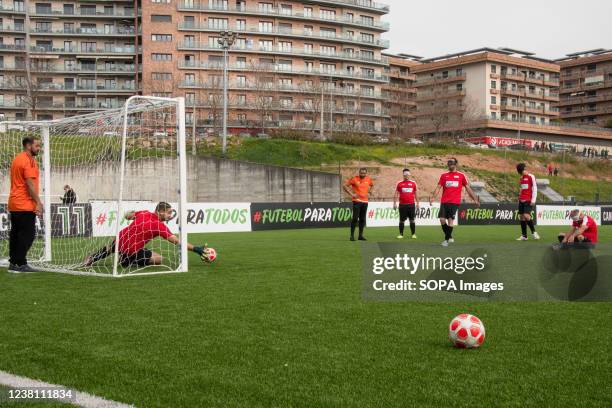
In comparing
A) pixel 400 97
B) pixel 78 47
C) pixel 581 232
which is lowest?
pixel 581 232

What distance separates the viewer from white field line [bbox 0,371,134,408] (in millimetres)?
3893

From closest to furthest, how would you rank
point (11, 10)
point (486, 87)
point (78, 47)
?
point (11, 10) → point (78, 47) → point (486, 87)

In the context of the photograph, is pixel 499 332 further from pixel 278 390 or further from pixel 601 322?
pixel 278 390

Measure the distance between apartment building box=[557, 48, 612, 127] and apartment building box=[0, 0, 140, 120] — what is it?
245 ft

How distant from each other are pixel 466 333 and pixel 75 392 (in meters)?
2.87

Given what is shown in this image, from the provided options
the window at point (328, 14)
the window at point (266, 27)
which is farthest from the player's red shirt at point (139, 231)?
the window at point (328, 14)

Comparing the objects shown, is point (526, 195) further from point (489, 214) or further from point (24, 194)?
point (489, 214)

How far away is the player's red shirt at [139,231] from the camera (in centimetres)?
1067

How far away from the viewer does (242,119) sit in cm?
7712

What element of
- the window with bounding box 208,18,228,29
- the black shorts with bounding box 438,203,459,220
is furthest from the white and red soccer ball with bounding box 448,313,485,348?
the window with bounding box 208,18,228,29

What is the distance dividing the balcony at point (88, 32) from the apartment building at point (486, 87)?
39861mm

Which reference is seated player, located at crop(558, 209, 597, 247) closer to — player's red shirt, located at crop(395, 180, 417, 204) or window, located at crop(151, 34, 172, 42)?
player's red shirt, located at crop(395, 180, 417, 204)

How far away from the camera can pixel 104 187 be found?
2188 cm

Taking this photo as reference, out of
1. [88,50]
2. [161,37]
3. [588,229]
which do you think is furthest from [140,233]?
[88,50]
